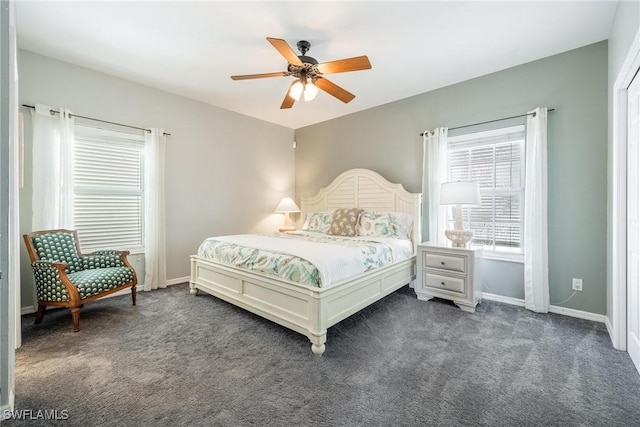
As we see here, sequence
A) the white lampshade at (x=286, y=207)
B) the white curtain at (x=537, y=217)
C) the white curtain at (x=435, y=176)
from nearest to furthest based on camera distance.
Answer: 1. the white curtain at (x=537, y=217)
2. the white curtain at (x=435, y=176)
3. the white lampshade at (x=286, y=207)

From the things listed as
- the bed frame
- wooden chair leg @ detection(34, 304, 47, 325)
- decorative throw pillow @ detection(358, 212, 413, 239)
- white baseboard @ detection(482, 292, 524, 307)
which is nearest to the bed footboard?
the bed frame

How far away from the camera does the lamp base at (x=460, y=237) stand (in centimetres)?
319

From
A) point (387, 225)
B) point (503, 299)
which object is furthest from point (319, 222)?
point (503, 299)

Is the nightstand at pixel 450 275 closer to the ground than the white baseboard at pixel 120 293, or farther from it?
farther from it

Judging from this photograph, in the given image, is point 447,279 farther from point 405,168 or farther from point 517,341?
point 405,168

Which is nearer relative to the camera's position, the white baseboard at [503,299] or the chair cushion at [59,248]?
the chair cushion at [59,248]

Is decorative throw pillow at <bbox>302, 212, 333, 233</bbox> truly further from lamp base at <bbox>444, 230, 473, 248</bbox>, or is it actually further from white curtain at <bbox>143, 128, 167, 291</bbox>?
white curtain at <bbox>143, 128, 167, 291</bbox>

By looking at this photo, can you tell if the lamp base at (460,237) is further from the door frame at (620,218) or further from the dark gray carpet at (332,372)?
the door frame at (620,218)

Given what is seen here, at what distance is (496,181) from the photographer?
341 centimetres

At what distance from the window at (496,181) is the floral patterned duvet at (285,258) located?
1.30 meters

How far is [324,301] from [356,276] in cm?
51

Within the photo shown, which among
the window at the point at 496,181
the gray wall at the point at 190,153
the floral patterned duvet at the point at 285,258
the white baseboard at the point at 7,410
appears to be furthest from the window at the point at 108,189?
the window at the point at 496,181

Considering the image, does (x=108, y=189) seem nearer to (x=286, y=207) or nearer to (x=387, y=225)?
(x=286, y=207)

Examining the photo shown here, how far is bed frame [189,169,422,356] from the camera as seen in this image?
224 centimetres
